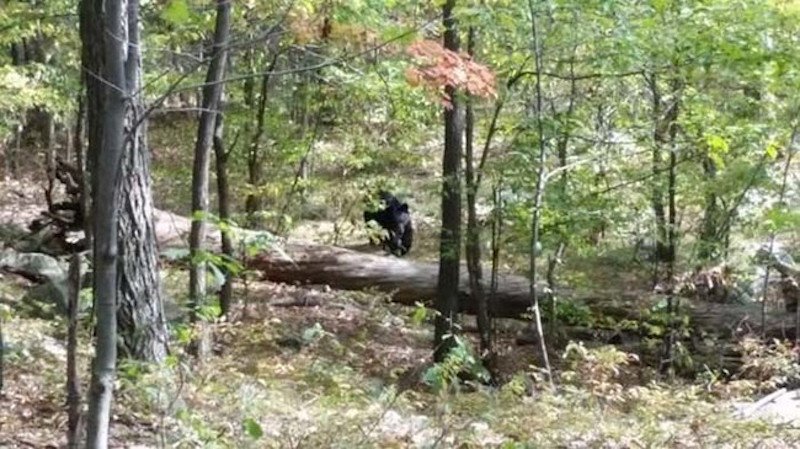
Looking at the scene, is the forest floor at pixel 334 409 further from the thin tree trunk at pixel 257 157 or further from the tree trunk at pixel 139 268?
the thin tree trunk at pixel 257 157

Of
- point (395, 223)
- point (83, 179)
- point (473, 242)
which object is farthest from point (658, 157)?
point (83, 179)

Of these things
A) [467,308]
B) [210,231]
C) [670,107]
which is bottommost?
[467,308]

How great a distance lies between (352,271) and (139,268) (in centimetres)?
567

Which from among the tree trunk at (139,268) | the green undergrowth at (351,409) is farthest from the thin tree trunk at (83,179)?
the green undergrowth at (351,409)

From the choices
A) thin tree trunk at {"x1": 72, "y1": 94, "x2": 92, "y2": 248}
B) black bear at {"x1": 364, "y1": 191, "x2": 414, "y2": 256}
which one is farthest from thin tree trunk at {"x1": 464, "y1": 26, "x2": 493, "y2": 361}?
black bear at {"x1": 364, "y1": 191, "x2": 414, "y2": 256}

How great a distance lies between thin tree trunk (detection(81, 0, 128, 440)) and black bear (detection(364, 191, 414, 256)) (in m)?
10.3

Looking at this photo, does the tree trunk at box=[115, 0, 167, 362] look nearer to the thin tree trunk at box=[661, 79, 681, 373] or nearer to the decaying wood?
the decaying wood

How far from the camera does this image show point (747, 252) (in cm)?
918

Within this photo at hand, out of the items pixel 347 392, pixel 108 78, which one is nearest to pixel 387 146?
pixel 347 392

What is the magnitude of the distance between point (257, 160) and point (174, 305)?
3.12 meters

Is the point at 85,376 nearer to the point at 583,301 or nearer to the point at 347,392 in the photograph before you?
the point at 347,392

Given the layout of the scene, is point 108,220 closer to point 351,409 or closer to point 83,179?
point 351,409

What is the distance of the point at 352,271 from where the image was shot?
10.3 meters

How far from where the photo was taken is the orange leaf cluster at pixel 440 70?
6.06 m
